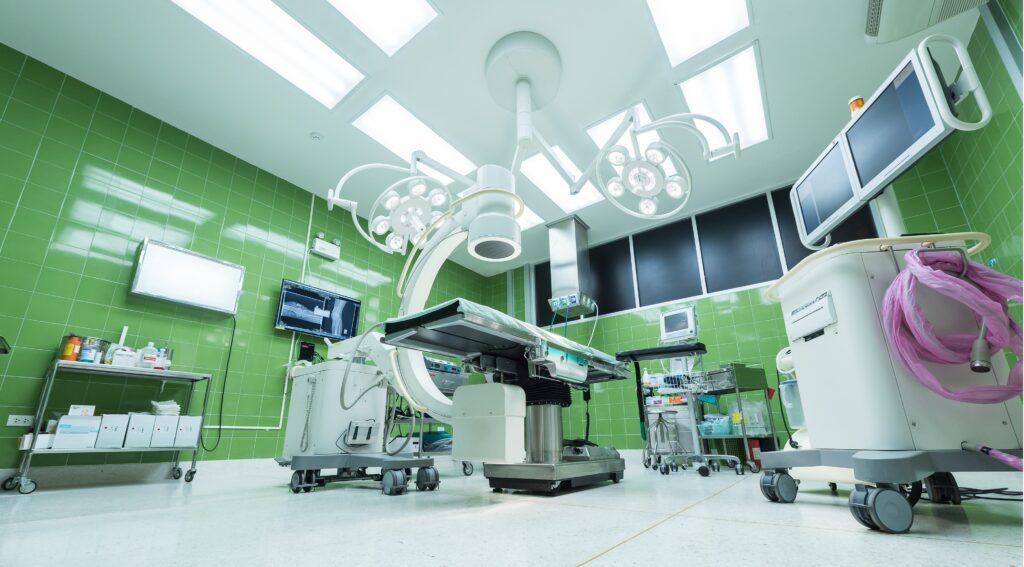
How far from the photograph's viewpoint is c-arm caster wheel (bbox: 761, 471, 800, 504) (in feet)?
5.26

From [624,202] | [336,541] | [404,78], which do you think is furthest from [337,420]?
[624,202]

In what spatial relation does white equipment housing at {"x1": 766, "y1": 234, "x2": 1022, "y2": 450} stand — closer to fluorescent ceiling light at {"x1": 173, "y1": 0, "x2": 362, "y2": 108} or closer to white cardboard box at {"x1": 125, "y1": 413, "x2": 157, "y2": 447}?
fluorescent ceiling light at {"x1": 173, "y1": 0, "x2": 362, "y2": 108}

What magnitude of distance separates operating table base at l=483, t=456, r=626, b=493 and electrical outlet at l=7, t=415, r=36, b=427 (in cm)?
330

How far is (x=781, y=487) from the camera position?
63.1 inches

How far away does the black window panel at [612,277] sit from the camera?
614cm

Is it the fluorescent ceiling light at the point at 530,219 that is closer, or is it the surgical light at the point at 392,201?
the surgical light at the point at 392,201

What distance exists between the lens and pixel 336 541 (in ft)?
3.62

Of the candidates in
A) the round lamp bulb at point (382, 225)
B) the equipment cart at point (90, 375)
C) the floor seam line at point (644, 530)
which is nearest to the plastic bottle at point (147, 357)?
the equipment cart at point (90, 375)

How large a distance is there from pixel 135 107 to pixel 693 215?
6296 mm

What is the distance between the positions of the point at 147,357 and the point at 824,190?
4645 millimetres

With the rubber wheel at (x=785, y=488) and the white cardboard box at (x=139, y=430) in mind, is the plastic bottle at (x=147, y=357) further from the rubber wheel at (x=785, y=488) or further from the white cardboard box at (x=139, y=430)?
the rubber wheel at (x=785, y=488)

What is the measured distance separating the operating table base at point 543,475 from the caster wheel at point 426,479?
0.35 m

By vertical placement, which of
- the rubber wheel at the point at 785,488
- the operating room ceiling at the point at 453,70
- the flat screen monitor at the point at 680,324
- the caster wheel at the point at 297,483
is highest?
the operating room ceiling at the point at 453,70

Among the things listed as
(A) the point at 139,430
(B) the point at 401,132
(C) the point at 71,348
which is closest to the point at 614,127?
(B) the point at 401,132
